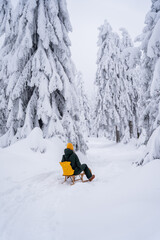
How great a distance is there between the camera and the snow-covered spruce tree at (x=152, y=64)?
4141mm

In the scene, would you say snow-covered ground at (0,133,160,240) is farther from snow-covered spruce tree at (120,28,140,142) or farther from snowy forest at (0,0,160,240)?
snow-covered spruce tree at (120,28,140,142)

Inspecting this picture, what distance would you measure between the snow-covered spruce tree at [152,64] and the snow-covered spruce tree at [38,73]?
159 inches

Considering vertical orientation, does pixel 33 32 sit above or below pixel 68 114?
above

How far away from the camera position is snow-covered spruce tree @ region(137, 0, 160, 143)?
13.6 ft

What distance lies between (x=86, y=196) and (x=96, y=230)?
146 centimetres

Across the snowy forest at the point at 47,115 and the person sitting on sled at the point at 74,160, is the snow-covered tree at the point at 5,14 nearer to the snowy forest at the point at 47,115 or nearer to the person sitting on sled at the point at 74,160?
the snowy forest at the point at 47,115

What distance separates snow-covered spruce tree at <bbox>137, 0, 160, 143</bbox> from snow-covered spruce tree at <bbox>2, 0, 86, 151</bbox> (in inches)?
159

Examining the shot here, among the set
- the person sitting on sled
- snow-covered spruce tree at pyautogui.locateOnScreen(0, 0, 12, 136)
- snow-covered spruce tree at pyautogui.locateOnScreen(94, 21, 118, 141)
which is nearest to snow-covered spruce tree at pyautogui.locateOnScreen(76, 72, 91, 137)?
snow-covered spruce tree at pyautogui.locateOnScreen(94, 21, 118, 141)

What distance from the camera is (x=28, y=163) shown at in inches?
240

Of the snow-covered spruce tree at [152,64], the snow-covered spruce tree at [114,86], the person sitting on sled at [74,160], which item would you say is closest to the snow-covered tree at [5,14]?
the snow-covered spruce tree at [152,64]

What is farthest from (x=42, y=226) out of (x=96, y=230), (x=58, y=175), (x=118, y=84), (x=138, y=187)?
(x=118, y=84)

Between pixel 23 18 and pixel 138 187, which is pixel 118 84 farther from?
pixel 138 187

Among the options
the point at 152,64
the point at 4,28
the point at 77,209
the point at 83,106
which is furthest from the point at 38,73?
the point at 83,106

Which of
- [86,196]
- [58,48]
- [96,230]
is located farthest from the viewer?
[58,48]
